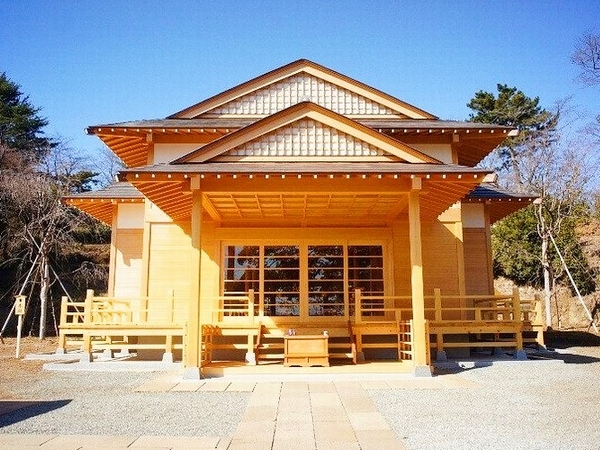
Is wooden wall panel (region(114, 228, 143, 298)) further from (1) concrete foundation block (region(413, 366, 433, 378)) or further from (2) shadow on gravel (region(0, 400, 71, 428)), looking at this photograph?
(1) concrete foundation block (region(413, 366, 433, 378))

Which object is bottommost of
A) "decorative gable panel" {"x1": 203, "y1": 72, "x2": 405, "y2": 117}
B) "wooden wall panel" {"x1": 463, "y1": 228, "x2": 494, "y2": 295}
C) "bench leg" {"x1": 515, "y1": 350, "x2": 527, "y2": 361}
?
"bench leg" {"x1": 515, "y1": 350, "x2": 527, "y2": 361}

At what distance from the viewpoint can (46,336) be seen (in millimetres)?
20422

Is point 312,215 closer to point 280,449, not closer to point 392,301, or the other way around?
point 392,301

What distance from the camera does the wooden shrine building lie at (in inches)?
344

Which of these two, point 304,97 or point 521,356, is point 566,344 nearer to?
point 521,356

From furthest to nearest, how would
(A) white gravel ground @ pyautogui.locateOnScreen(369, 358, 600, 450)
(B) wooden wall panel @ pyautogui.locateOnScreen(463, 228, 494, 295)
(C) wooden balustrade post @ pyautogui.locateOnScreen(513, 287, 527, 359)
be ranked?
(B) wooden wall panel @ pyautogui.locateOnScreen(463, 228, 494, 295), (C) wooden balustrade post @ pyautogui.locateOnScreen(513, 287, 527, 359), (A) white gravel ground @ pyautogui.locateOnScreen(369, 358, 600, 450)

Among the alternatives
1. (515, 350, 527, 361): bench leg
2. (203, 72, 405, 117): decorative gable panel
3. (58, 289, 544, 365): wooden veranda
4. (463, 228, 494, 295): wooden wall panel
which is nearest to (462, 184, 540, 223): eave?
(463, 228, 494, 295): wooden wall panel

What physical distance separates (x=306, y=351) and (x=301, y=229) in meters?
3.59

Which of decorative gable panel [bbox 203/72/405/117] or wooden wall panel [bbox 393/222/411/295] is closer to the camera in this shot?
wooden wall panel [bbox 393/222/411/295]

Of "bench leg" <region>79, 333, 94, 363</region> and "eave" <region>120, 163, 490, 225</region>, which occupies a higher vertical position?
"eave" <region>120, 163, 490, 225</region>

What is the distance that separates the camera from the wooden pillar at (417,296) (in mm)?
8344

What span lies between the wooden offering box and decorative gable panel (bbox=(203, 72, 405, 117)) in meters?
6.79

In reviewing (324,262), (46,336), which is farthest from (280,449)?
(46,336)

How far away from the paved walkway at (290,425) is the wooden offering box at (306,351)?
1469 millimetres
